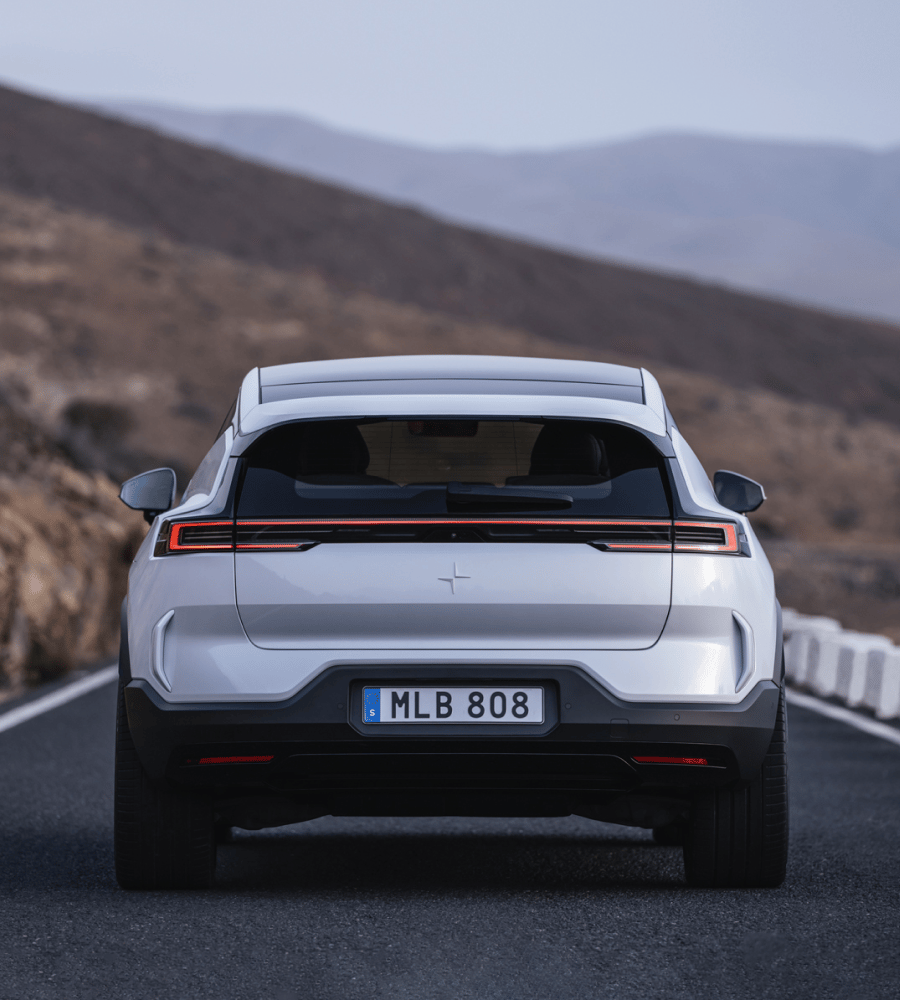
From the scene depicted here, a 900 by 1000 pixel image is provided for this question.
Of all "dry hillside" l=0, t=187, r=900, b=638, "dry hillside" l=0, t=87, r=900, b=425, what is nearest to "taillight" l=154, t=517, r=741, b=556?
"dry hillside" l=0, t=187, r=900, b=638

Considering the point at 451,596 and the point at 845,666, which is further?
the point at 845,666

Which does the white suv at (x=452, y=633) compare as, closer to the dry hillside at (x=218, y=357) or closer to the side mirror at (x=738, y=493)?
the side mirror at (x=738, y=493)

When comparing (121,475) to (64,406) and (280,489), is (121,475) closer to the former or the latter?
(64,406)

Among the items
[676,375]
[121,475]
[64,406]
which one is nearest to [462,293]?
[676,375]

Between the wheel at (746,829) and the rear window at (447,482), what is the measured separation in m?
0.90

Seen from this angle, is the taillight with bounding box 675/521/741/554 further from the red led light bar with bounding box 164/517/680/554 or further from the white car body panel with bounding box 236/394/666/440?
the white car body panel with bounding box 236/394/666/440

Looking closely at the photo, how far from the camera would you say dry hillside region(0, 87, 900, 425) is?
255 feet

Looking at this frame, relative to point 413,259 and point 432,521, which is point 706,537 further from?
point 413,259

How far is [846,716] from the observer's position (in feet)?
42.2

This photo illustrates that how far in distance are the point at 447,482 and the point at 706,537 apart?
3.02 ft

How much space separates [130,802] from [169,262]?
64.4m

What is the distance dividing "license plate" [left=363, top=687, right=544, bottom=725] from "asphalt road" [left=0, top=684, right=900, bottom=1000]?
2.19 ft

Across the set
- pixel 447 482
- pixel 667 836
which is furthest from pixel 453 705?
pixel 667 836

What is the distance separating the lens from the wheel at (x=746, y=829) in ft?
18.8
